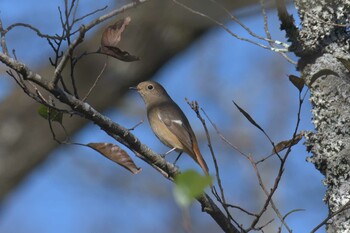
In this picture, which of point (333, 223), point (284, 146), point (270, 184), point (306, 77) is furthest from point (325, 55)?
point (270, 184)

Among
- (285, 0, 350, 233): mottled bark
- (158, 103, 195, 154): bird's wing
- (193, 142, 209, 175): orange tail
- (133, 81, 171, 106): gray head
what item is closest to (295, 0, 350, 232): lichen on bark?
(285, 0, 350, 233): mottled bark

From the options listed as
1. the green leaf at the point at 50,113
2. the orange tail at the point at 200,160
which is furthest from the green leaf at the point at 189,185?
the orange tail at the point at 200,160

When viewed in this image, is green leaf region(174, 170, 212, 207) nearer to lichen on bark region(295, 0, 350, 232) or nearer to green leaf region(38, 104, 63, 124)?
lichen on bark region(295, 0, 350, 232)

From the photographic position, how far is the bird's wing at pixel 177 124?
217 inches

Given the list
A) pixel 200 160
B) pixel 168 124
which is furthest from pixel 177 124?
pixel 200 160

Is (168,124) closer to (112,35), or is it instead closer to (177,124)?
(177,124)

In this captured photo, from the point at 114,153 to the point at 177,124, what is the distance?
252 cm

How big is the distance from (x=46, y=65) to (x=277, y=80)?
5.86 m

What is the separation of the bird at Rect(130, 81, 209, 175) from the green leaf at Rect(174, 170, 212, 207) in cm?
335

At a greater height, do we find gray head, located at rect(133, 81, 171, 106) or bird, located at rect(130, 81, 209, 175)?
gray head, located at rect(133, 81, 171, 106)

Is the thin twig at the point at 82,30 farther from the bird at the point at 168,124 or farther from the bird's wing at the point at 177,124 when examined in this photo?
the bird's wing at the point at 177,124

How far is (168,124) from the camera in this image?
5738 millimetres

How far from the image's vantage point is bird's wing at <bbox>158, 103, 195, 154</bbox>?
217 inches

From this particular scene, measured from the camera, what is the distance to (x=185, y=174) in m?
1.75
